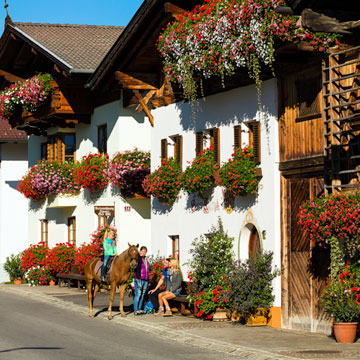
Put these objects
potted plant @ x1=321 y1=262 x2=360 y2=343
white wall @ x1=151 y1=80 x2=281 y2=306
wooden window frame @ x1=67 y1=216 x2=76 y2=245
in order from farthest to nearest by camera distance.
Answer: wooden window frame @ x1=67 y1=216 x2=76 y2=245 < white wall @ x1=151 y1=80 x2=281 y2=306 < potted plant @ x1=321 y1=262 x2=360 y2=343

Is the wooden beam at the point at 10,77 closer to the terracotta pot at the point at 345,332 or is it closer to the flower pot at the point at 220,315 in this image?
the flower pot at the point at 220,315

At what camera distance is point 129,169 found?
3144cm

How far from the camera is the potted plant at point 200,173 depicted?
24.9m

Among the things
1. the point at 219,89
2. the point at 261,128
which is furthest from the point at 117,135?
the point at 261,128

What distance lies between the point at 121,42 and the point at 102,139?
7280 mm

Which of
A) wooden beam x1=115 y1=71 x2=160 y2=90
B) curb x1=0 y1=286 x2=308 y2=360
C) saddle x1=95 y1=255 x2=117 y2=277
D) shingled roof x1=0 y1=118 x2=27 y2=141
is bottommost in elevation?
curb x1=0 y1=286 x2=308 y2=360

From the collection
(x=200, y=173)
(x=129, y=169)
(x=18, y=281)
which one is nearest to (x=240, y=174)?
(x=200, y=173)

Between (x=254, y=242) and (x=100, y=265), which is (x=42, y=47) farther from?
(x=254, y=242)

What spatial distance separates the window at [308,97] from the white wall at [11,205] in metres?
27.2

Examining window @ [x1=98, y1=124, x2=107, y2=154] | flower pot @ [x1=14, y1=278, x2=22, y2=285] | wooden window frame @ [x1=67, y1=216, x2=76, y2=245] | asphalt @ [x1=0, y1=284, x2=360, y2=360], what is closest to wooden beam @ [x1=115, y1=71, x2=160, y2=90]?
window @ [x1=98, y1=124, x2=107, y2=154]

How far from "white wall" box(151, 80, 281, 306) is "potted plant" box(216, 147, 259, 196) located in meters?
0.26

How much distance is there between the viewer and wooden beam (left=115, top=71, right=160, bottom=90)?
96.2 ft

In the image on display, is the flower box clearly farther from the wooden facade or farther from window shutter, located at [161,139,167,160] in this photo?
the wooden facade

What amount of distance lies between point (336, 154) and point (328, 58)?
6.91ft
